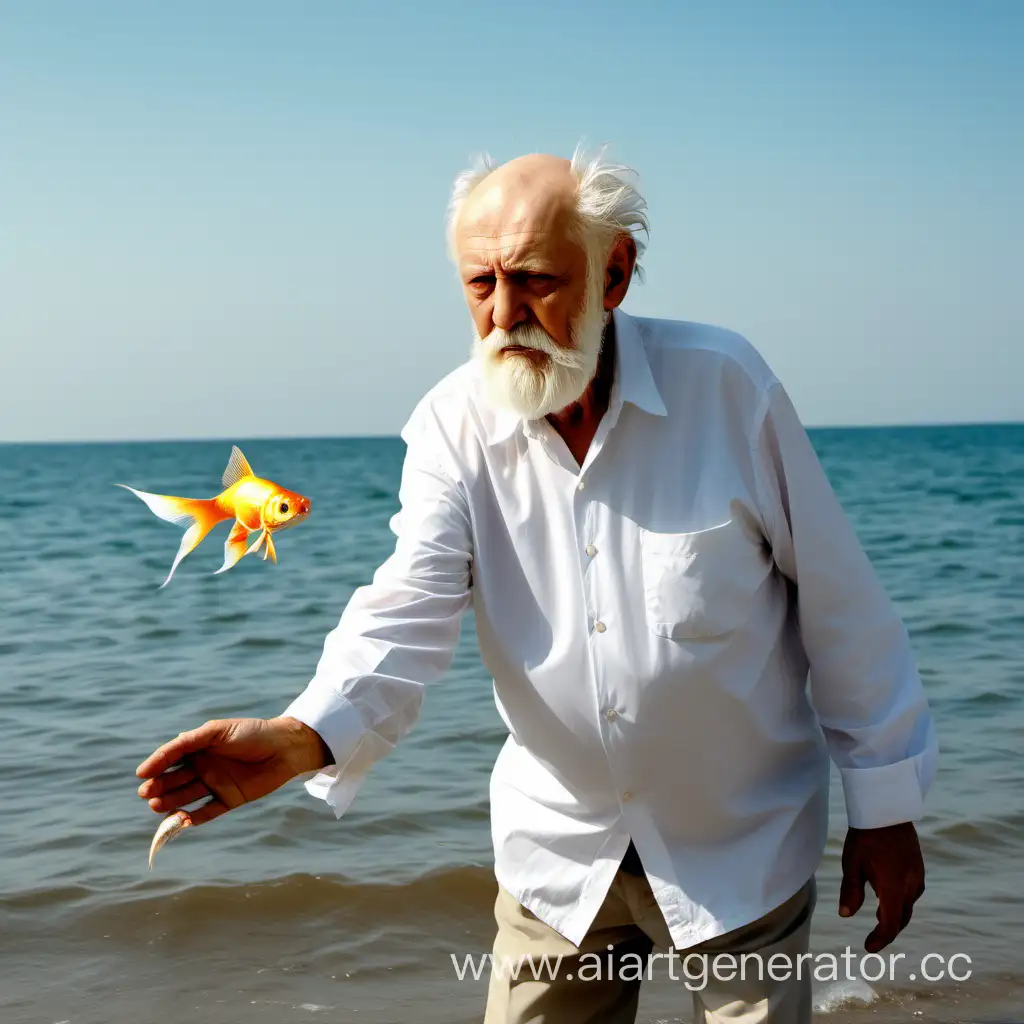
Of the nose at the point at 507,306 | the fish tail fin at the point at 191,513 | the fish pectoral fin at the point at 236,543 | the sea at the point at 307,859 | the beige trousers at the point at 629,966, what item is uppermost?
the nose at the point at 507,306

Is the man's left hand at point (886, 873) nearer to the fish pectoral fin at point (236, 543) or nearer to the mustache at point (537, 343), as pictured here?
the mustache at point (537, 343)

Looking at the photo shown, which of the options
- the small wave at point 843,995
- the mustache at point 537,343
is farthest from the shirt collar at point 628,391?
the small wave at point 843,995

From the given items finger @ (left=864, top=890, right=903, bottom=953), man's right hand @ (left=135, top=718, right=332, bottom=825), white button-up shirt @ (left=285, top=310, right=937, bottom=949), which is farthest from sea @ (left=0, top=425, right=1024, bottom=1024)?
man's right hand @ (left=135, top=718, right=332, bottom=825)

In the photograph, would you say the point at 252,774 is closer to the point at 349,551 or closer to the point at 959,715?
the point at 959,715

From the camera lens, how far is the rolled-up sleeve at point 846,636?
7.75 feet

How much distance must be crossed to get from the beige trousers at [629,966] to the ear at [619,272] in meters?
1.12

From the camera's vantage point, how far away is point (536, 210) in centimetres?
236

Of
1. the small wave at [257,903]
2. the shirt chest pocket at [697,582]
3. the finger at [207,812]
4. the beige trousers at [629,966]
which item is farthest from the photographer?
the small wave at [257,903]

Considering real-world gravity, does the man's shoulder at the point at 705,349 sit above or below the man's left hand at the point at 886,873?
above

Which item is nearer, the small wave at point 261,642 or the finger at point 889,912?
the finger at point 889,912

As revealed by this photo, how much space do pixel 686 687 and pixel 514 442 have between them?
57cm

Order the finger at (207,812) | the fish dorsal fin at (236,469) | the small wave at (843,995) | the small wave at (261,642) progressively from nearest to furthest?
1. the finger at (207,812)
2. the fish dorsal fin at (236,469)
3. the small wave at (843,995)
4. the small wave at (261,642)

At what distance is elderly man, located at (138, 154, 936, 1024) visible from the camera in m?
2.36

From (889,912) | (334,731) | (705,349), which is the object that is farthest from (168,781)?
(889,912)
